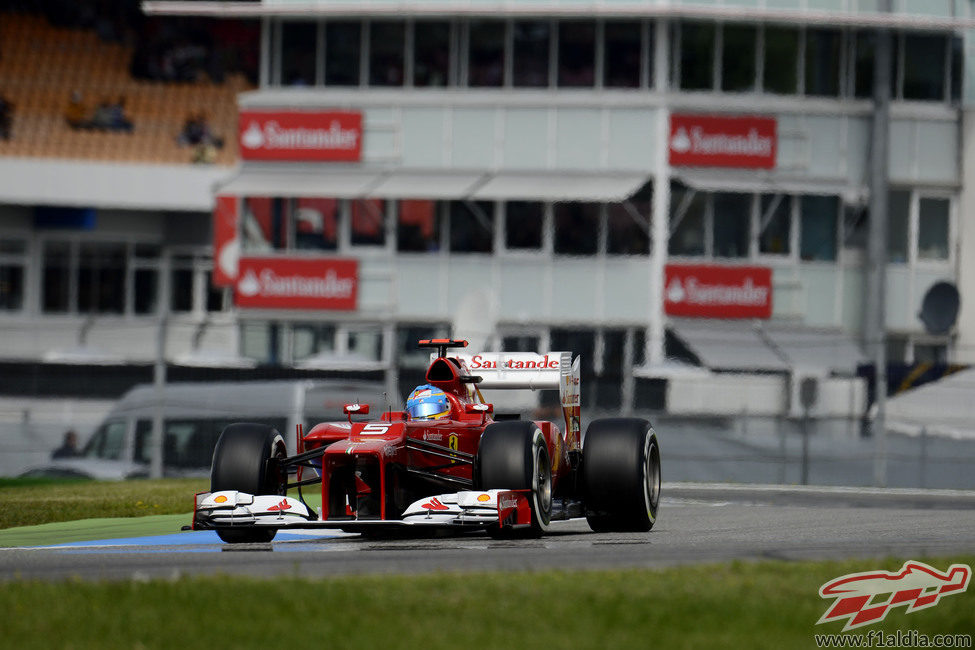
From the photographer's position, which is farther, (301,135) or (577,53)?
(301,135)

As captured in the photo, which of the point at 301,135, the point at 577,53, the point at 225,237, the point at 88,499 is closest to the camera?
the point at 88,499

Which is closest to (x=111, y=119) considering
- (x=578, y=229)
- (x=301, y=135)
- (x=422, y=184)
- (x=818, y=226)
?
(x=301, y=135)

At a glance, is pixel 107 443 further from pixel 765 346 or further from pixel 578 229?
pixel 765 346

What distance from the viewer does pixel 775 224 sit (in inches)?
1353

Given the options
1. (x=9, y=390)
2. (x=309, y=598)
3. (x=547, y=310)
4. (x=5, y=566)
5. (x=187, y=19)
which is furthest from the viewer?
(x=187, y=19)

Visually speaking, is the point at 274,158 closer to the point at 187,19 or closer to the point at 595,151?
the point at 595,151

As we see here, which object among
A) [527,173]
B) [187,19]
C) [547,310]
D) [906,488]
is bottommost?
[906,488]

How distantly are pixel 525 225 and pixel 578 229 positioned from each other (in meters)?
1.08

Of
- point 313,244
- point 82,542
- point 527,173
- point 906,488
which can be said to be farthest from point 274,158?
point 82,542

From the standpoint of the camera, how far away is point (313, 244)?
3544 cm

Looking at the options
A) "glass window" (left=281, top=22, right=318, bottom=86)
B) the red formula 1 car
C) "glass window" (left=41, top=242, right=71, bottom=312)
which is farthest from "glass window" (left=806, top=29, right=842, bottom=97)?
the red formula 1 car

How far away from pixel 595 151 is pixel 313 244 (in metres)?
6.11

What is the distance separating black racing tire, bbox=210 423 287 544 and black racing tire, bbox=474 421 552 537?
1.58m

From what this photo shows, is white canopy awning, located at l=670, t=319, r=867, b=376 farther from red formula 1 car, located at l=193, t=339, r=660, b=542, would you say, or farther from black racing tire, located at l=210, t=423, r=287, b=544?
black racing tire, located at l=210, t=423, r=287, b=544
